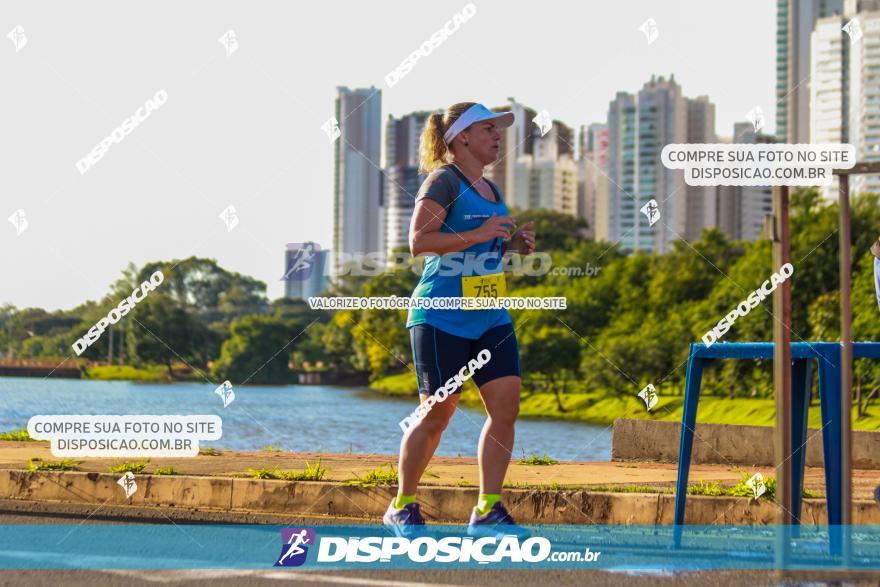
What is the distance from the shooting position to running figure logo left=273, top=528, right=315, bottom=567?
5.78 m

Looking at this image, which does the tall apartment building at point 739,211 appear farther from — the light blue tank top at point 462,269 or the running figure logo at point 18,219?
the light blue tank top at point 462,269

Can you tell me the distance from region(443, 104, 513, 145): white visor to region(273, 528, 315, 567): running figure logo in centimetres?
192

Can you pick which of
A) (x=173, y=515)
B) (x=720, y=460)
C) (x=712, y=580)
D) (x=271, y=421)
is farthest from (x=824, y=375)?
(x=271, y=421)

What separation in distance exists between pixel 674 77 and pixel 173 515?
171188 mm

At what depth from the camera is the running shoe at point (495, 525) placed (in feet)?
20.6

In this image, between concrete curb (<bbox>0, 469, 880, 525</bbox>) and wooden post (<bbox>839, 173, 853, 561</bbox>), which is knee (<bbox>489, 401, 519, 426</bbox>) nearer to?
concrete curb (<bbox>0, 469, 880, 525</bbox>)

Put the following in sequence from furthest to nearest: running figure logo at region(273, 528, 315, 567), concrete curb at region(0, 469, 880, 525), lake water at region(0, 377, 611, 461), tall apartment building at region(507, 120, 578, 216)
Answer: tall apartment building at region(507, 120, 578, 216), lake water at region(0, 377, 611, 461), concrete curb at region(0, 469, 880, 525), running figure logo at region(273, 528, 315, 567)

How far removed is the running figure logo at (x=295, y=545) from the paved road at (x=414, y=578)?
0.70 ft

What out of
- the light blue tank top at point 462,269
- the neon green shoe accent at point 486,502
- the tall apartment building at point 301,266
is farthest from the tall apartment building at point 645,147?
the neon green shoe accent at point 486,502

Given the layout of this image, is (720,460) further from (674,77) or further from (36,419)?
(674,77)

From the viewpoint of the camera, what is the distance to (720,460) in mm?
11367

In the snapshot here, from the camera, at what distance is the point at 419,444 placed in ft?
21.1

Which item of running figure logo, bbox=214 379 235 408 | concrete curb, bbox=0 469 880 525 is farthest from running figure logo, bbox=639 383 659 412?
concrete curb, bbox=0 469 880 525

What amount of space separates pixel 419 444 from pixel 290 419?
1325 inches
